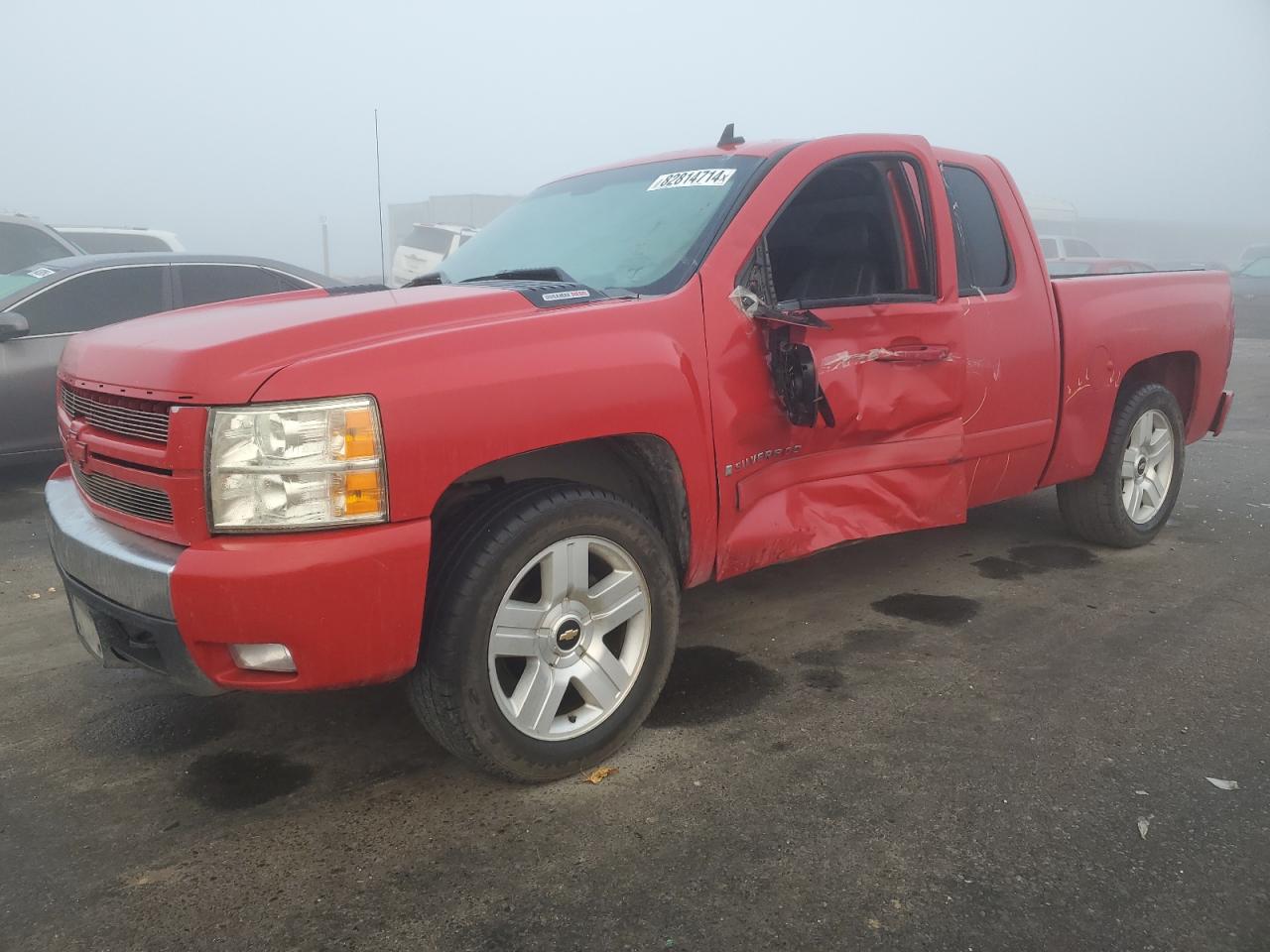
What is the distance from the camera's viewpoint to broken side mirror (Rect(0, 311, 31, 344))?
595cm

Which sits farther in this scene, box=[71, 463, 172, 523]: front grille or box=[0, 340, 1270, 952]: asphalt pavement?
box=[71, 463, 172, 523]: front grille

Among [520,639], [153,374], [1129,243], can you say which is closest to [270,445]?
[153,374]

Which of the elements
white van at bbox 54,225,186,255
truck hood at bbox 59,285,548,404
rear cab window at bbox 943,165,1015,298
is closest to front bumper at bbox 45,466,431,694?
truck hood at bbox 59,285,548,404

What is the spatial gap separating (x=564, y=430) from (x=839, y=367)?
1.11m

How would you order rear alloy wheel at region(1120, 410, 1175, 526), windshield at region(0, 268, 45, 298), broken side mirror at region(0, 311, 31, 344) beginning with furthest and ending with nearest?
windshield at region(0, 268, 45, 298)
broken side mirror at region(0, 311, 31, 344)
rear alloy wheel at region(1120, 410, 1175, 526)

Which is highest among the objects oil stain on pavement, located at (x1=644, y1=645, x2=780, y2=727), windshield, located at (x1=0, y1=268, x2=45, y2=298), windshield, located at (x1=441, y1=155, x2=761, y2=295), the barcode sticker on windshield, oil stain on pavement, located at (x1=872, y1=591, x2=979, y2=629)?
the barcode sticker on windshield

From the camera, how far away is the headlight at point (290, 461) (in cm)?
228

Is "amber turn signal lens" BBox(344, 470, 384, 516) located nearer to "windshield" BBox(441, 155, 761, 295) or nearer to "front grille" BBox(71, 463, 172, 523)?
"front grille" BBox(71, 463, 172, 523)

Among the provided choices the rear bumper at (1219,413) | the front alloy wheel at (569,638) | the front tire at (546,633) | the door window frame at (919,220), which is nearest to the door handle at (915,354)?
the door window frame at (919,220)

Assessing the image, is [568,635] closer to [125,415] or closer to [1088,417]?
[125,415]

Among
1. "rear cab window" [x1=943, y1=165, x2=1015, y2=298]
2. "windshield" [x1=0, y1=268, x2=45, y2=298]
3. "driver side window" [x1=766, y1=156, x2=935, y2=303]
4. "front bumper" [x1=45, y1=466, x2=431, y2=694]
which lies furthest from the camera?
"windshield" [x1=0, y1=268, x2=45, y2=298]

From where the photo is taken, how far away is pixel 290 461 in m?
2.29

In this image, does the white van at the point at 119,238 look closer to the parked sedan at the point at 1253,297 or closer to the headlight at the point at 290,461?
the headlight at the point at 290,461

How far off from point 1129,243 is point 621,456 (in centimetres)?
5117
